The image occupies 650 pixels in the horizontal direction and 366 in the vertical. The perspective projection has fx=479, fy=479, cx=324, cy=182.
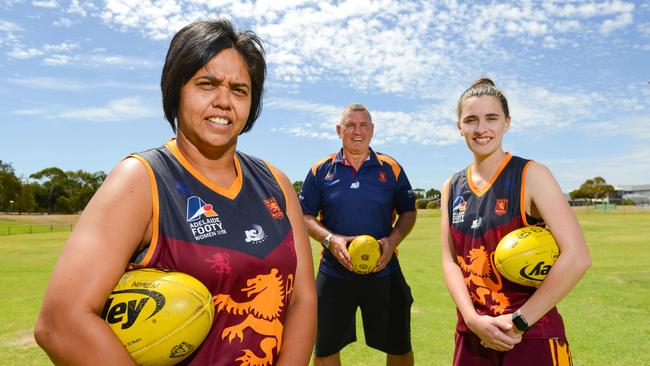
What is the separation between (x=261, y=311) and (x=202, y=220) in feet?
1.64

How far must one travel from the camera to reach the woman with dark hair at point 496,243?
3061 mm

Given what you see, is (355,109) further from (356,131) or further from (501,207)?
(501,207)

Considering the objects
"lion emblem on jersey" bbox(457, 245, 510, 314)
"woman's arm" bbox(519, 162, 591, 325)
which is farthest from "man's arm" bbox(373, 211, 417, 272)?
"woman's arm" bbox(519, 162, 591, 325)

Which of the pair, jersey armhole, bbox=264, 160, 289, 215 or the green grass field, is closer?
jersey armhole, bbox=264, 160, 289, 215

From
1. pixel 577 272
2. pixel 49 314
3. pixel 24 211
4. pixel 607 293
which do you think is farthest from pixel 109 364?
pixel 24 211

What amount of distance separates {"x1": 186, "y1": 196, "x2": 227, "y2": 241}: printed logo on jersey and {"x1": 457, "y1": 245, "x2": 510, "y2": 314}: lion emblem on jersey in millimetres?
2013

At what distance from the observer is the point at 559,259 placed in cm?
305

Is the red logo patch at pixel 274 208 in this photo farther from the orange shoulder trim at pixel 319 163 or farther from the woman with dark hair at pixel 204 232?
the orange shoulder trim at pixel 319 163

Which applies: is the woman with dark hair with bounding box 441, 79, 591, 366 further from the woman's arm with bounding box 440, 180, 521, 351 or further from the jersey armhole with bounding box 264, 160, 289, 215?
the jersey armhole with bounding box 264, 160, 289, 215

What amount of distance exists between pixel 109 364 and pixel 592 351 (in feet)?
20.0

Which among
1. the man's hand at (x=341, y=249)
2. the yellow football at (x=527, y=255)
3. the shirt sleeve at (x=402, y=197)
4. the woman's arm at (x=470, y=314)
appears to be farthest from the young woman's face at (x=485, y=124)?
the shirt sleeve at (x=402, y=197)

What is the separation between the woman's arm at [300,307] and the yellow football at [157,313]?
52 cm

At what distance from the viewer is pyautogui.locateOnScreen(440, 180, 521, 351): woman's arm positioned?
3.13 meters

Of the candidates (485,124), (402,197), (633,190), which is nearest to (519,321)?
(485,124)
